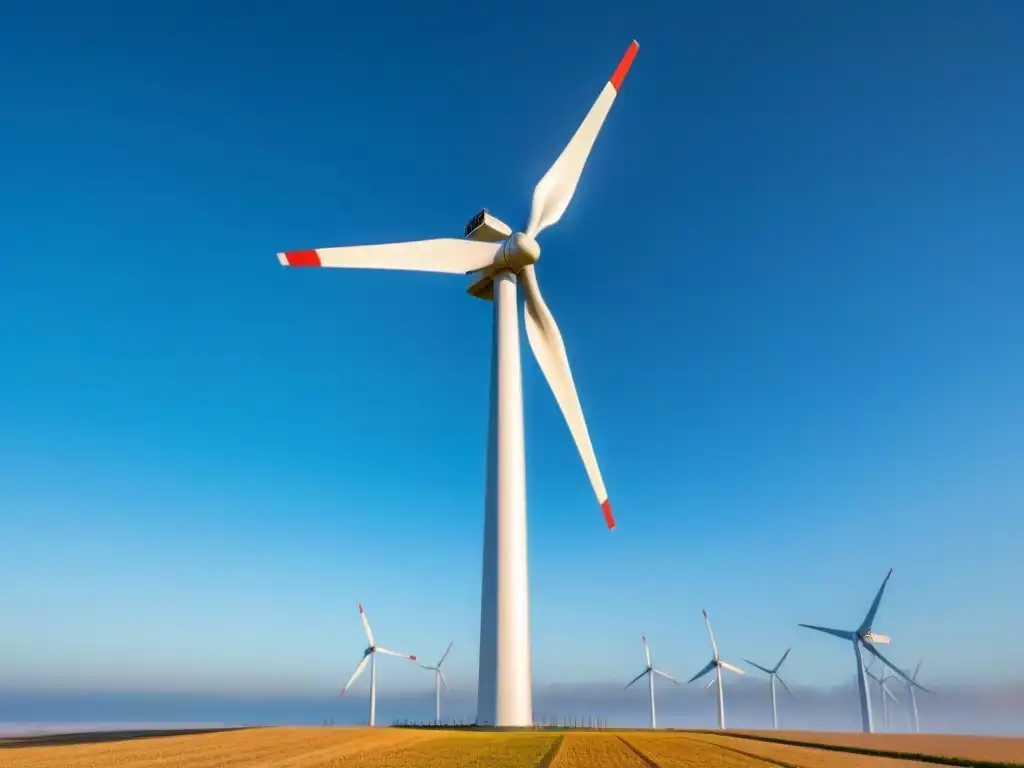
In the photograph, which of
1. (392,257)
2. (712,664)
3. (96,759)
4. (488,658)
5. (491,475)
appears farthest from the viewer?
(712,664)

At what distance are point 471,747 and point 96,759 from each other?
40.5 feet

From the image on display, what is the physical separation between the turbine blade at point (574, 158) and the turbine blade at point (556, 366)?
6.61m

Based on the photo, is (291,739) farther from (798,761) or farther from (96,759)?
(798,761)

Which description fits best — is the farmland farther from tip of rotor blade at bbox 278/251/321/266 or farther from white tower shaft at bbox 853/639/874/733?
white tower shaft at bbox 853/639/874/733

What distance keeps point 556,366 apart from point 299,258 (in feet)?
62.3

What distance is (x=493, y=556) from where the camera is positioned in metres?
37.0

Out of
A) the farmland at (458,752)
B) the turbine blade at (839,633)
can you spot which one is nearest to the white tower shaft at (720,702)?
the turbine blade at (839,633)

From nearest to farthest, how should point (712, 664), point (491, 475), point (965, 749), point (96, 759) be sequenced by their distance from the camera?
point (96, 759)
point (965, 749)
point (491, 475)
point (712, 664)

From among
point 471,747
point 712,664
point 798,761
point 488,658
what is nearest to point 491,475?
point 488,658

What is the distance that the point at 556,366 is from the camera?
4716 centimetres

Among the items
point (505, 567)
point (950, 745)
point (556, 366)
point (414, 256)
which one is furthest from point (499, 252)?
point (950, 745)

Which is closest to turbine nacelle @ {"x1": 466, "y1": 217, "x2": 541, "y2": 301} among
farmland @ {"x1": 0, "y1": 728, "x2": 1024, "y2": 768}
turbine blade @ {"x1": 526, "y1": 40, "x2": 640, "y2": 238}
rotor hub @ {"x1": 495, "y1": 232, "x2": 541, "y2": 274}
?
rotor hub @ {"x1": 495, "y1": 232, "x2": 541, "y2": 274}

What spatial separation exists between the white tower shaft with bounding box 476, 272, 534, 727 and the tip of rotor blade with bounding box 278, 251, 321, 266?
516 inches

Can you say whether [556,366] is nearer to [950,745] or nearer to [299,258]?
[299,258]
